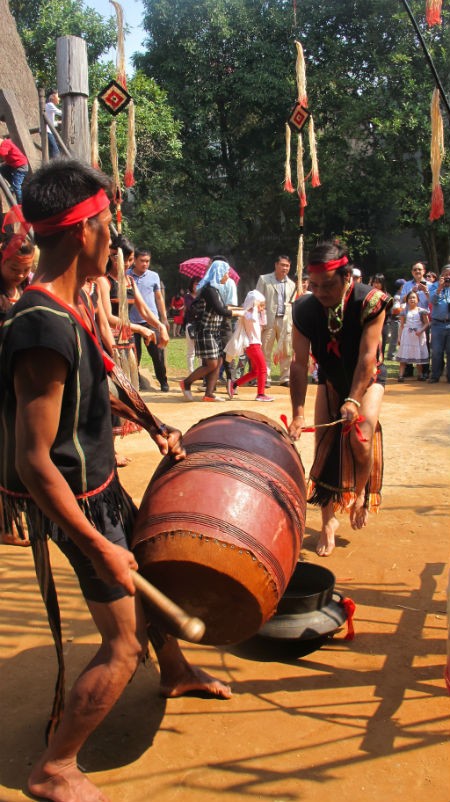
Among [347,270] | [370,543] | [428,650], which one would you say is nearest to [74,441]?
[428,650]

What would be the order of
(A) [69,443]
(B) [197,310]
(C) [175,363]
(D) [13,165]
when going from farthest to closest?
(C) [175,363]
(B) [197,310]
(D) [13,165]
(A) [69,443]

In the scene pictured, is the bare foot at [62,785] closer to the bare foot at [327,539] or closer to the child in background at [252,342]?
the bare foot at [327,539]

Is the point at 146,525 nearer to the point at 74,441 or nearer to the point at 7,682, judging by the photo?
the point at 74,441

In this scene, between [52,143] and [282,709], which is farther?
[52,143]

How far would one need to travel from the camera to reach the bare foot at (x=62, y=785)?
2266mm

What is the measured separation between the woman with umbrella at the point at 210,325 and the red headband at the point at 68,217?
25.0 ft

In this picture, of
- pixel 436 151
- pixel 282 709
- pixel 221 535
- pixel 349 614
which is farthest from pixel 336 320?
pixel 282 709

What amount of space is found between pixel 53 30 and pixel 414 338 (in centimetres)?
1595

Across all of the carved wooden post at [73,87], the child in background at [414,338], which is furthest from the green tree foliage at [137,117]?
the carved wooden post at [73,87]

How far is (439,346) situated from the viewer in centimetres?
1266

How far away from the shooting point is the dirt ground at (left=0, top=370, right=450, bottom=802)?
2410 mm

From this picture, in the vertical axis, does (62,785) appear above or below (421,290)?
below

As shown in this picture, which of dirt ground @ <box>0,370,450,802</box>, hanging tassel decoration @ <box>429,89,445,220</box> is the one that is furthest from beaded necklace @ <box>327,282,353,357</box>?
dirt ground @ <box>0,370,450,802</box>

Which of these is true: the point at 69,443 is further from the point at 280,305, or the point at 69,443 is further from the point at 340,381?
the point at 280,305
